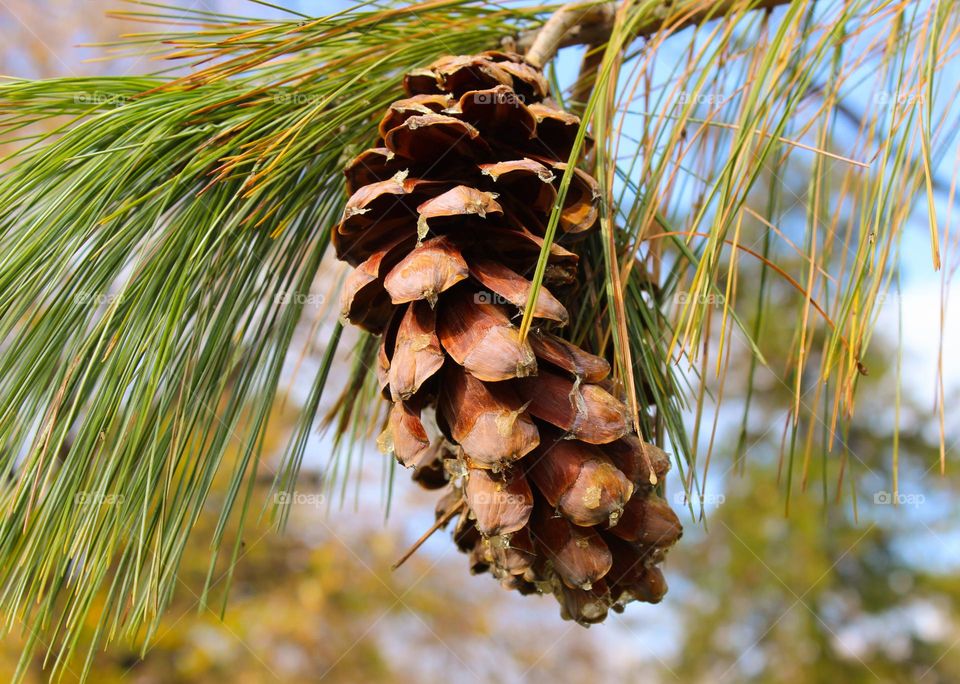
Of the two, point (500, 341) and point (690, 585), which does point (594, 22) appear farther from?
point (690, 585)

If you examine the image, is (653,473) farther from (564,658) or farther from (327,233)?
(564,658)

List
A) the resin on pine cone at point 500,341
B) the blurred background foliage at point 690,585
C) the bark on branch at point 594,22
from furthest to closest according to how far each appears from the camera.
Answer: the blurred background foliage at point 690,585
the bark on branch at point 594,22
the resin on pine cone at point 500,341

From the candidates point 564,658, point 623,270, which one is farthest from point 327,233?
point 564,658

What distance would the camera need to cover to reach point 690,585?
4141mm

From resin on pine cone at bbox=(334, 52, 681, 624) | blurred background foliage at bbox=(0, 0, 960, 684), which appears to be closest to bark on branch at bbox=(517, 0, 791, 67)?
resin on pine cone at bbox=(334, 52, 681, 624)

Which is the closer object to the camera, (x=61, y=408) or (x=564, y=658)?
(x=61, y=408)

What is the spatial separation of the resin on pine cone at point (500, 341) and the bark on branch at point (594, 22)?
0.36 feet

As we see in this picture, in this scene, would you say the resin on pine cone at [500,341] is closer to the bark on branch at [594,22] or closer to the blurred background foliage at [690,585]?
the bark on branch at [594,22]

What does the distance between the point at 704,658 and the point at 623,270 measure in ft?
13.0

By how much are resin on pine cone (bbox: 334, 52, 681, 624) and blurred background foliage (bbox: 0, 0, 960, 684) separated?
2821 mm

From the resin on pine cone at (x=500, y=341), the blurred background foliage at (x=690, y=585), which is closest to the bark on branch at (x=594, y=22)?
the resin on pine cone at (x=500, y=341)

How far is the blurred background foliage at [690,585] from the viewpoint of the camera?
327 centimetres

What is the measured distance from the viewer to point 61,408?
42cm

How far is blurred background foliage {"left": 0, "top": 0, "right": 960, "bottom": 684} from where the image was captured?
327 cm
